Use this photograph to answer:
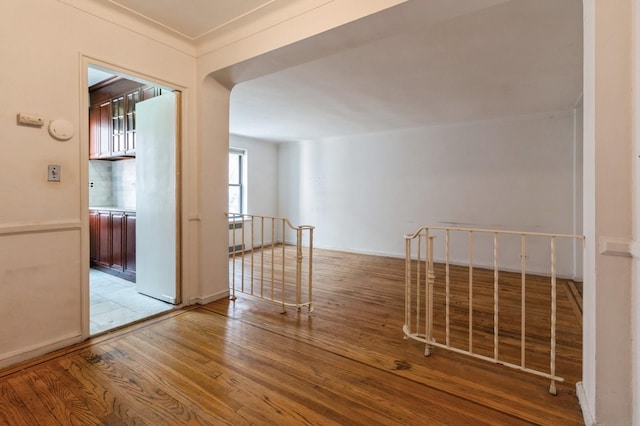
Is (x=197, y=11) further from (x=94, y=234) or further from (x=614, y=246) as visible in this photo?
(x=94, y=234)

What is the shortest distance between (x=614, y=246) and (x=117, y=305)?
3.81 m

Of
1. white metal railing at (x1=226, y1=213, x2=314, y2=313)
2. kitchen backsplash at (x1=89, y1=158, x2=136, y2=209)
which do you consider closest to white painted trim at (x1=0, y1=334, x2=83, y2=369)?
white metal railing at (x1=226, y1=213, x2=314, y2=313)

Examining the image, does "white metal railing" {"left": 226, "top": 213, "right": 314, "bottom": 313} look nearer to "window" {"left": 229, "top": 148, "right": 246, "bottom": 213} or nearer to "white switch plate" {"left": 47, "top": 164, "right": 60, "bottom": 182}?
"window" {"left": 229, "top": 148, "right": 246, "bottom": 213}

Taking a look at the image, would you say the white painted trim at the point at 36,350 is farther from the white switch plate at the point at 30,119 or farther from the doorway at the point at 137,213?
the white switch plate at the point at 30,119

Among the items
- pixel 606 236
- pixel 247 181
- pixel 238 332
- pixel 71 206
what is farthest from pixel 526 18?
pixel 247 181

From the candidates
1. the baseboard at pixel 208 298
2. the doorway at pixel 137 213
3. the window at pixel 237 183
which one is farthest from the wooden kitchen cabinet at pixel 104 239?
the window at pixel 237 183

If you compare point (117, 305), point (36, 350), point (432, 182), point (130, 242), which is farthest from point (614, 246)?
point (130, 242)

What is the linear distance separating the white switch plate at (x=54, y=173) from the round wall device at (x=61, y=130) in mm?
203

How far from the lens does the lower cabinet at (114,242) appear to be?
377cm

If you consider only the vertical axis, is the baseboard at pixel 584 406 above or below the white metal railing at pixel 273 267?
below

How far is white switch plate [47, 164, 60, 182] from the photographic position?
2.09 meters

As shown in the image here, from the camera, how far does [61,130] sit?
2.11m

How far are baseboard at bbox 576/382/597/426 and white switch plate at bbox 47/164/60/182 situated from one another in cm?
341

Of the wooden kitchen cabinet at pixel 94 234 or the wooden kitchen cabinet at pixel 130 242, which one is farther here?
the wooden kitchen cabinet at pixel 94 234
